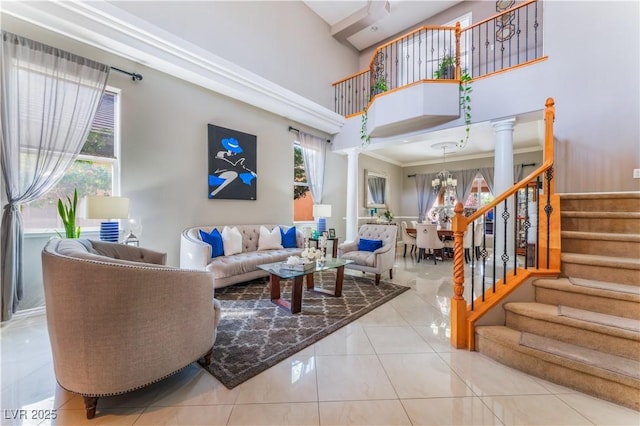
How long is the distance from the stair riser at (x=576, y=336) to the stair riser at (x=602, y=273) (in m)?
0.58

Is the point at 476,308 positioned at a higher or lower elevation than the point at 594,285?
lower

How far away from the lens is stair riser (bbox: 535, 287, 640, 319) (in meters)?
1.83

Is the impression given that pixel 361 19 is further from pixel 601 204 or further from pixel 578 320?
pixel 578 320

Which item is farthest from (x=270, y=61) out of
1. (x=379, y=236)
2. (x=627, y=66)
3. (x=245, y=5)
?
(x=627, y=66)

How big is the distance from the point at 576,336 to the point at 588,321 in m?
0.14

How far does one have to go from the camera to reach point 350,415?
150cm

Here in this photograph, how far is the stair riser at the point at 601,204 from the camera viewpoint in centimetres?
256

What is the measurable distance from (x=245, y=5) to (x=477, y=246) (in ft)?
22.2

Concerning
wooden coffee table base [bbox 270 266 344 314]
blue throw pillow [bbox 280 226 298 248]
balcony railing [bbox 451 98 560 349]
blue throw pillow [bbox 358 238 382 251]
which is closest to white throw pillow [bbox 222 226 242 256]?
blue throw pillow [bbox 280 226 298 248]

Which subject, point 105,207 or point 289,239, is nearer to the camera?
point 105,207

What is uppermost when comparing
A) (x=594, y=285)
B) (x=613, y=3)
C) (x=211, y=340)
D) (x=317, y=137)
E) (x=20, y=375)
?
(x=613, y=3)

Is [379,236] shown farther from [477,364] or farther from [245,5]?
[245,5]

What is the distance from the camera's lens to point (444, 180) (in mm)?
7625

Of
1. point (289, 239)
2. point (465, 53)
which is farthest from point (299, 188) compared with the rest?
point (465, 53)
